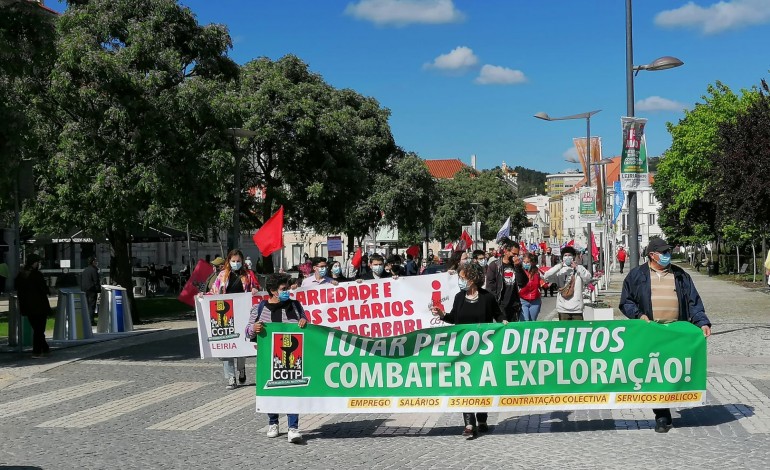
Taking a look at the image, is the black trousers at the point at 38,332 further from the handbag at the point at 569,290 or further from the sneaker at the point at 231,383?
the handbag at the point at 569,290

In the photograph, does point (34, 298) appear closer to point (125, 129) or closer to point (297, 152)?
point (125, 129)

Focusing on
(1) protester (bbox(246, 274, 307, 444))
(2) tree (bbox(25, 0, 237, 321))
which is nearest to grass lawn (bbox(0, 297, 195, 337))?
(2) tree (bbox(25, 0, 237, 321))

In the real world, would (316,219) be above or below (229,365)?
above

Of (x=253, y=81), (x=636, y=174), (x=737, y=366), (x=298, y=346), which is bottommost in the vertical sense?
(x=737, y=366)

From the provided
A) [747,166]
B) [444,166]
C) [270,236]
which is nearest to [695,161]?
[747,166]

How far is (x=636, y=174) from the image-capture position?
60.3 feet

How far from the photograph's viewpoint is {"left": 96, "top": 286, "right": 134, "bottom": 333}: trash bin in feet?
77.2

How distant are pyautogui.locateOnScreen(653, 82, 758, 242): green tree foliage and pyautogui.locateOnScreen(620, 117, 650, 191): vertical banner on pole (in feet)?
150

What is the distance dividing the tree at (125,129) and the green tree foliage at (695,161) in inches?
1682

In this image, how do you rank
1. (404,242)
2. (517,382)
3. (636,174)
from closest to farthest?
(517,382)
(636,174)
(404,242)

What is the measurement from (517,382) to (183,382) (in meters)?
6.41

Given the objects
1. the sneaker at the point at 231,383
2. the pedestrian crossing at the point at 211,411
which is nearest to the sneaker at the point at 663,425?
the pedestrian crossing at the point at 211,411

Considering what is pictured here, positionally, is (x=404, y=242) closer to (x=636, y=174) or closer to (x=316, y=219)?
(x=316, y=219)

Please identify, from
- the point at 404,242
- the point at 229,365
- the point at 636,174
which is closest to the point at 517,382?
the point at 229,365
